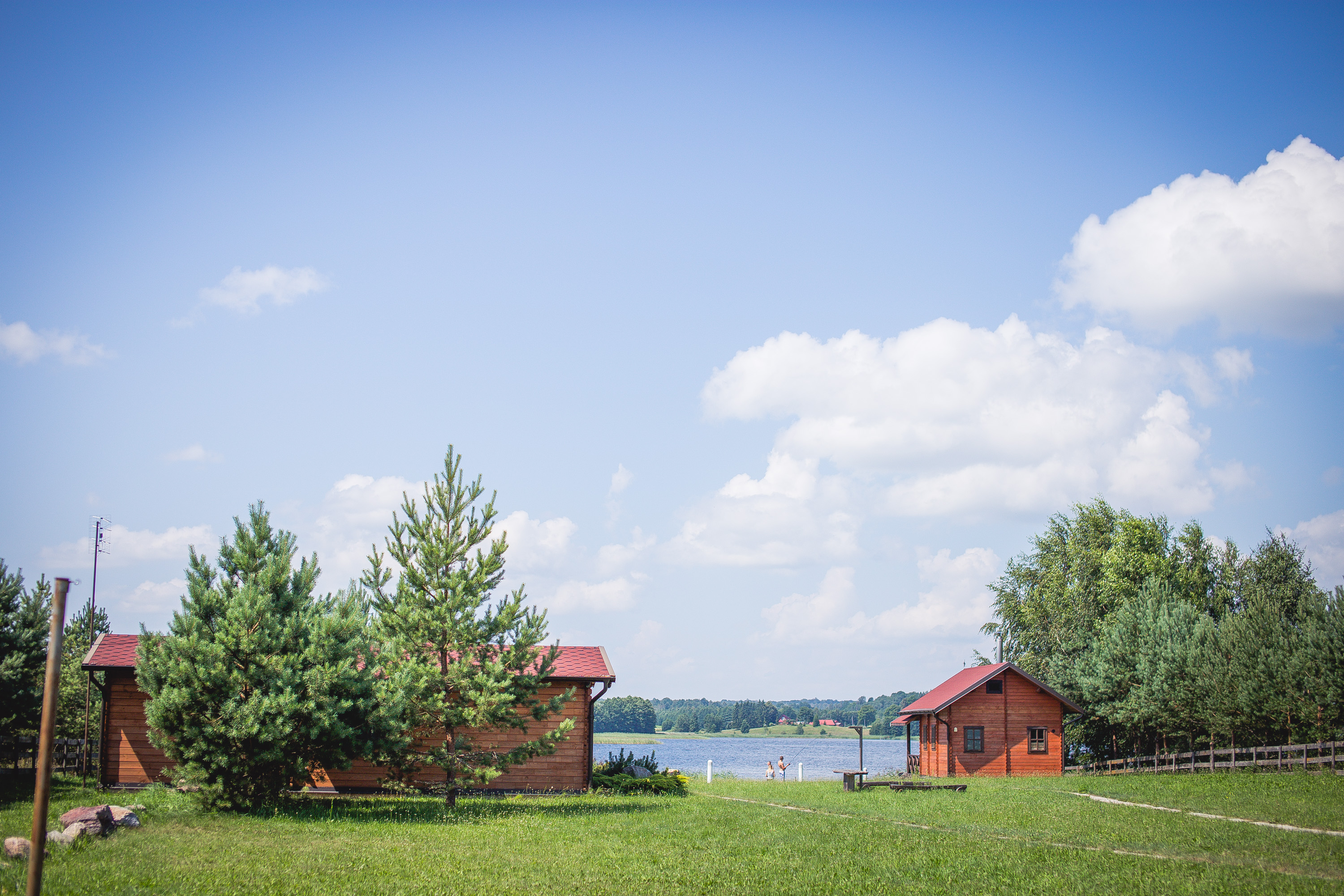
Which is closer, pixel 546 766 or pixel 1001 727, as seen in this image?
pixel 546 766

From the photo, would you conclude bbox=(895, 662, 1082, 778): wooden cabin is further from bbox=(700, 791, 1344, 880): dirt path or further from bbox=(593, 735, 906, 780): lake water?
bbox=(700, 791, 1344, 880): dirt path

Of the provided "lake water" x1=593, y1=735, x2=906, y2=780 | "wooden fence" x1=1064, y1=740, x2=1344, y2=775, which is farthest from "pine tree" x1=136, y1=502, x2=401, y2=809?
"wooden fence" x1=1064, y1=740, x2=1344, y2=775

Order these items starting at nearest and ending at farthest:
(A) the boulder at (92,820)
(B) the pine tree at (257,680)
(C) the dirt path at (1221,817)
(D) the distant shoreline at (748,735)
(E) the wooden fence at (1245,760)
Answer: (A) the boulder at (92,820) → (C) the dirt path at (1221,817) → (B) the pine tree at (257,680) → (E) the wooden fence at (1245,760) → (D) the distant shoreline at (748,735)

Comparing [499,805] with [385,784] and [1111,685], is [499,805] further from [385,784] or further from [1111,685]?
[1111,685]

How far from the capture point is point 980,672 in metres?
42.0

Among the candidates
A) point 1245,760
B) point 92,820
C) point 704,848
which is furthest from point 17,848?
point 1245,760

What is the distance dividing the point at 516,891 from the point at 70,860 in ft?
22.8

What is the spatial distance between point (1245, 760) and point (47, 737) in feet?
127

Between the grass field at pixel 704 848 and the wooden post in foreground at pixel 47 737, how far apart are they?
370cm

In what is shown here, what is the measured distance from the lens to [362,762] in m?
26.5

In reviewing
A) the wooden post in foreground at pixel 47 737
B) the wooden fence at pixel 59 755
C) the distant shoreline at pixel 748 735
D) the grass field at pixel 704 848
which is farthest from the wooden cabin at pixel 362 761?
the distant shoreline at pixel 748 735

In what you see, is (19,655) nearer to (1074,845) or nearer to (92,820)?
(92,820)

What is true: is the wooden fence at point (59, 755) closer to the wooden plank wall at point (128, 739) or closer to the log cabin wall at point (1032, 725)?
the wooden plank wall at point (128, 739)

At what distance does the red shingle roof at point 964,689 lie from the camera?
39562 mm
